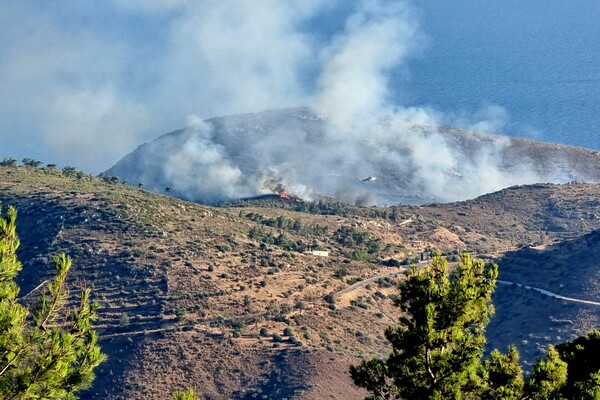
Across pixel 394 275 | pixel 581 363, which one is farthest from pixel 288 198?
pixel 581 363

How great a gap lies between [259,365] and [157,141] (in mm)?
123175

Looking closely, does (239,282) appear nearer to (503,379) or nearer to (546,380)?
(503,379)

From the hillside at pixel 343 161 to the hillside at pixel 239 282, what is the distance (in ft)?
129

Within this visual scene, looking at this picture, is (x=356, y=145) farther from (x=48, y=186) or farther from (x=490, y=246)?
(x=48, y=186)

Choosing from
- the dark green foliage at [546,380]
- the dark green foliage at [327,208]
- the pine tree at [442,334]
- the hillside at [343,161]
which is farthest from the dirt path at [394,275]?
the hillside at [343,161]

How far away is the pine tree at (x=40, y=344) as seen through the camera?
2209cm

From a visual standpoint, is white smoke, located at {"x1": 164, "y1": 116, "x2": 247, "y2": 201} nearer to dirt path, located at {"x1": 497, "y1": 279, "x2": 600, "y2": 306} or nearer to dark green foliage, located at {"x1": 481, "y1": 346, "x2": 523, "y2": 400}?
dirt path, located at {"x1": 497, "y1": 279, "x2": 600, "y2": 306}

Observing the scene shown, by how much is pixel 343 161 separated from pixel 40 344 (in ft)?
477

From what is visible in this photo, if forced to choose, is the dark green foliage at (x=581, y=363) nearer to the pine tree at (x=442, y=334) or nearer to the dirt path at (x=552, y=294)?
the pine tree at (x=442, y=334)

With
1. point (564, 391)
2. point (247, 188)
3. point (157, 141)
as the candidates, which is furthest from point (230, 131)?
point (564, 391)

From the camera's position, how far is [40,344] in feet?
74.5

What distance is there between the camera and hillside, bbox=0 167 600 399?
221 feet

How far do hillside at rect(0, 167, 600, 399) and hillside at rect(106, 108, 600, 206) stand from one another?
3925 centimetres

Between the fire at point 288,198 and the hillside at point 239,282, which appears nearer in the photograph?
the hillside at point 239,282
